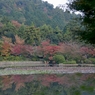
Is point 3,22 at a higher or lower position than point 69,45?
higher

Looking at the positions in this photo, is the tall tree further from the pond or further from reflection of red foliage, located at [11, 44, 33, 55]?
reflection of red foliage, located at [11, 44, 33, 55]

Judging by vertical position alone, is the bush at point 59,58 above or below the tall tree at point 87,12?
below

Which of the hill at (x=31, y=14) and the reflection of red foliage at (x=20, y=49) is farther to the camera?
the hill at (x=31, y=14)

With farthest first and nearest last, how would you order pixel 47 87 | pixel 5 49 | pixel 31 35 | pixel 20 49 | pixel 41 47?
pixel 31 35 → pixel 20 49 → pixel 41 47 → pixel 5 49 → pixel 47 87

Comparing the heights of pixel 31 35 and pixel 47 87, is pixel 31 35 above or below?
above

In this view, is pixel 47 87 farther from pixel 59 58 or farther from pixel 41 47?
pixel 41 47

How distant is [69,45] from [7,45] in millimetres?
8964

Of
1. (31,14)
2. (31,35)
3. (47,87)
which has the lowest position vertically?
(47,87)

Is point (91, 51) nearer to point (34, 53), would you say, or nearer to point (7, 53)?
point (34, 53)

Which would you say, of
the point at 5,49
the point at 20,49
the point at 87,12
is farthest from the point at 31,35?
the point at 87,12

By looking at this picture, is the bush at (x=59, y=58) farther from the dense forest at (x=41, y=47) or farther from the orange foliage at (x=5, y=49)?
the orange foliage at (x=5, y=49)

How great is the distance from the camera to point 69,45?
3331cm

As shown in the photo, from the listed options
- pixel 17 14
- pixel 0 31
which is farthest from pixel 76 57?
pixel 17 14

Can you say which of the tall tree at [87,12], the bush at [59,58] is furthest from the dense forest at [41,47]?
the tall tree at [87,12]
